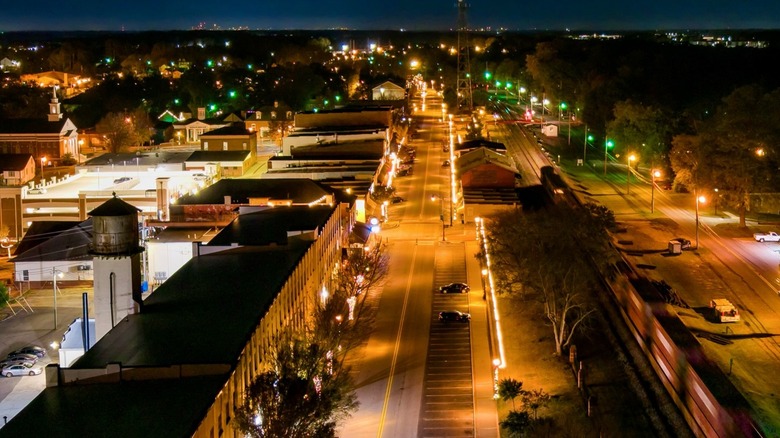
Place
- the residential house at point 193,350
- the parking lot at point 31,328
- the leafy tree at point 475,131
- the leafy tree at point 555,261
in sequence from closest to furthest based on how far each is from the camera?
the residential house at point 193,350, the parking lot at point 31,328, the leafy tree at point 555,261, the leafy tree at point 475,131

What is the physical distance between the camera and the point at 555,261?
19484mm

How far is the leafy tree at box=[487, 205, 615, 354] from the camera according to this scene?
1927 cm

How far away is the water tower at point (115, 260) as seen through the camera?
1430cm

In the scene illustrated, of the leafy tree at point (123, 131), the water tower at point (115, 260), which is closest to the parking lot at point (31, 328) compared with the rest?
the water tower at point (115, 260)

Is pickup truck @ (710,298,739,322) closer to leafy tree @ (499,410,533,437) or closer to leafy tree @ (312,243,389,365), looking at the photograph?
leafy tree @ (312,243,389,365)

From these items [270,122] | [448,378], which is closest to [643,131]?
[270,122]

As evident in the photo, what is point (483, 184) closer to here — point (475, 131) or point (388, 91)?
point (475, 131)

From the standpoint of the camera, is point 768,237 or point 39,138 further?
point 39,138

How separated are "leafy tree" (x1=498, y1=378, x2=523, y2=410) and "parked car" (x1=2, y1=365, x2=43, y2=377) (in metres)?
9.08

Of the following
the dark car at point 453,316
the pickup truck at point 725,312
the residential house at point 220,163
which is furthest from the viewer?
the residential house at point 220,163

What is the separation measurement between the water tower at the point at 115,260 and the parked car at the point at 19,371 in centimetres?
352

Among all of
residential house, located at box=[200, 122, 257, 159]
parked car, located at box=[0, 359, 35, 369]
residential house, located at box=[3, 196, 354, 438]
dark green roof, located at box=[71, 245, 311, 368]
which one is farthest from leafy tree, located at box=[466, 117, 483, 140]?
parked car, located at box=[0, 359, 35, 369]

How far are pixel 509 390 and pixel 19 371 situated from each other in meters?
9.55

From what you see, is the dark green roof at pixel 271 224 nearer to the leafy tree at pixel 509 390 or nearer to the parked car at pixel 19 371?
the parked car at pixel 19 371
